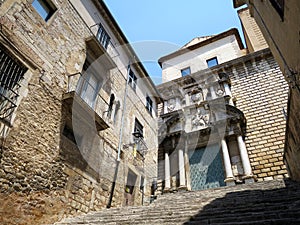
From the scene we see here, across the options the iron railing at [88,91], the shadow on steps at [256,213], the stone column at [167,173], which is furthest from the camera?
the stone column at [167,173]

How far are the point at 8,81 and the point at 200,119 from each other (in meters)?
7.97

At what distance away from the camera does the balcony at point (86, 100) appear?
227 inches

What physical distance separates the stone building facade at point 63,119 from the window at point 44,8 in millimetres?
27

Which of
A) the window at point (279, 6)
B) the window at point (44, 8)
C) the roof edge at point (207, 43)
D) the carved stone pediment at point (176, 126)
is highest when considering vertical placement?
the roof edge at point (207, 43)

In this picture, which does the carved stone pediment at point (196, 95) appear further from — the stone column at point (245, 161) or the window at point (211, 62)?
the stone column at point (245, 161)

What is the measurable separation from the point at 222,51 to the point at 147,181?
981 centimetres

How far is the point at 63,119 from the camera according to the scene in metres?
5.64

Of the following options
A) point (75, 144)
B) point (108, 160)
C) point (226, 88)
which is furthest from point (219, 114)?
point (75, 144)

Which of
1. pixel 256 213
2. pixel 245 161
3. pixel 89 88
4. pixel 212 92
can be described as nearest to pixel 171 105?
pixel 212 92

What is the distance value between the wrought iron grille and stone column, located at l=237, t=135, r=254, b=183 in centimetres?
744

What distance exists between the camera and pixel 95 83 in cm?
752

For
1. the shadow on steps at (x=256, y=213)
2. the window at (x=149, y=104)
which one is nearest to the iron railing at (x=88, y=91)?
the window at (x=149, y=104)

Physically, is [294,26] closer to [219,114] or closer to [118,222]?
[118,222]

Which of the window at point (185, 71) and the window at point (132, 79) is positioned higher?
the window at point (185, 71)
